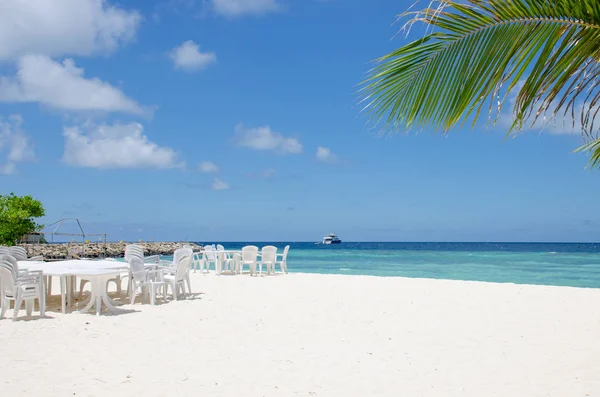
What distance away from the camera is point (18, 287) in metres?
6.55

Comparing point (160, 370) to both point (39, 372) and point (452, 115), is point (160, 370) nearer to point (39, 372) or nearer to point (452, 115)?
point (39, 372)

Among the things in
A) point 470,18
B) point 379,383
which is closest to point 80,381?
point 379,383

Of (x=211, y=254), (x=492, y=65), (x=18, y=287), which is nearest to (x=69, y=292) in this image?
(x=18, y=287)

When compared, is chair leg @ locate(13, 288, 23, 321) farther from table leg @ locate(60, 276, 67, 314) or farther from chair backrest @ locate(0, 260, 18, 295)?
table leg @ locate(60, 276, 67, 314)

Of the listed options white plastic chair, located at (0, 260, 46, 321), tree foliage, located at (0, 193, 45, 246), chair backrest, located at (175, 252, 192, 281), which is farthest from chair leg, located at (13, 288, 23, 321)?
tree foliage, located at (0, 193, 45, 246)

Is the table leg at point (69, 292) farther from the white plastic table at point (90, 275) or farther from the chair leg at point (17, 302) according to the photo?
the chair leg at point (17, 302)

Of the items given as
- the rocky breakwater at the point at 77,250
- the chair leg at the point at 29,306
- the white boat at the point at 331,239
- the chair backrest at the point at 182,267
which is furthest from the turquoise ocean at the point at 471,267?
the white boat at the point at 331,239

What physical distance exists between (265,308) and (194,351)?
8.98ft

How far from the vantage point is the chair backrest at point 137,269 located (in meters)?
7.60

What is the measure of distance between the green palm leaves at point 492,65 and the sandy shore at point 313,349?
2.73 meters

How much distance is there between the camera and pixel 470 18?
5.18 feet

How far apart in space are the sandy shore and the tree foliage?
966 inches

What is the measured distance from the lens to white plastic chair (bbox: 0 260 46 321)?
6531 millimetres

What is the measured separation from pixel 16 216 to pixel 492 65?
32.3 m
